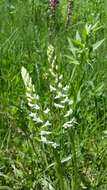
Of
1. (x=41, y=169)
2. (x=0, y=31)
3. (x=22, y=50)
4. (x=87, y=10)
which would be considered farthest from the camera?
(x=87, y=10)

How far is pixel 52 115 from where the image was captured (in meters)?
1.67

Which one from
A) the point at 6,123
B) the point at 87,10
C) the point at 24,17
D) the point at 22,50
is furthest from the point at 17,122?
the point at 87,10

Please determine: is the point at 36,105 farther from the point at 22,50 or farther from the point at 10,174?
the point at 22,50

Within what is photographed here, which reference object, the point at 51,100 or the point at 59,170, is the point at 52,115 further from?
the point at 59,170

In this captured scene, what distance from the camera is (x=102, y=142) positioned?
7.56 feet

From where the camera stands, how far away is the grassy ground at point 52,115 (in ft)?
5.46

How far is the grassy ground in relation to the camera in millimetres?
1665

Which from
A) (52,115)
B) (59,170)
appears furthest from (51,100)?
(59,170)

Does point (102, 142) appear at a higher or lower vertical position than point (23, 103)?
lower

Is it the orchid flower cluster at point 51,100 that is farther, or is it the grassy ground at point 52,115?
the grassy ground at point 52,115

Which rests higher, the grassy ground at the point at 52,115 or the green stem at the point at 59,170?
the grassy ground at the point at 52,115

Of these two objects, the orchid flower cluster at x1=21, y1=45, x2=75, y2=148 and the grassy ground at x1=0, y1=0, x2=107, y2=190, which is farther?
the grassy ground at x1=0, y1=0, x2=107, y2=190

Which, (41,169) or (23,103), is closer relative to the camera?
(41,169)

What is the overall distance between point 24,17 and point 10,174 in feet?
5.70
